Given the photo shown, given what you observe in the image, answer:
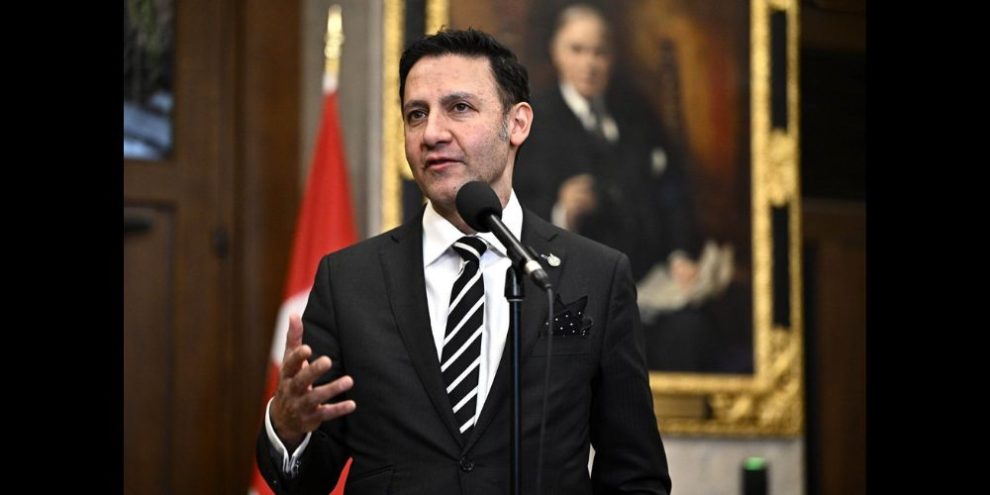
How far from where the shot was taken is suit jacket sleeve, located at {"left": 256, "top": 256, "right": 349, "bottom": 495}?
2639mm

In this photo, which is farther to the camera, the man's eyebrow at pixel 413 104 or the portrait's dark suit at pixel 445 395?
the man's eyebrow at pixel 413 104

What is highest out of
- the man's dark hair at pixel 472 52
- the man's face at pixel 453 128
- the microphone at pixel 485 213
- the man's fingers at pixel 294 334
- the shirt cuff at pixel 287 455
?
the man's dark hair at pixel 472 52

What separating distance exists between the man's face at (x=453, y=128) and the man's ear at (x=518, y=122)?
43 mm

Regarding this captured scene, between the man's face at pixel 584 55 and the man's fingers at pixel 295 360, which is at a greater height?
the man's face at pixel 584 55

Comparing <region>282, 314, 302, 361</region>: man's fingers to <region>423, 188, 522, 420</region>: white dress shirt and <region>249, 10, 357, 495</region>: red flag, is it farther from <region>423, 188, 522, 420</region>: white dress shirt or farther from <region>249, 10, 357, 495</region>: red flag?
<region>249, 10, 357, 495</region>: red flag

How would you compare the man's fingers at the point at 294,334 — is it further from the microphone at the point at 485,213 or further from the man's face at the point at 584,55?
the man's face at the point at 584,55

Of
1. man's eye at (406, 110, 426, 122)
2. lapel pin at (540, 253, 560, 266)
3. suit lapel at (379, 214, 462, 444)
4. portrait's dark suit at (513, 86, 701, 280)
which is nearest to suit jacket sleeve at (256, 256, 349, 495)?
suit lapel at (379, 214, 462, 444)

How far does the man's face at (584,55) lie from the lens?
5402mm

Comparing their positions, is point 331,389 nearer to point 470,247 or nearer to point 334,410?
point 334,410

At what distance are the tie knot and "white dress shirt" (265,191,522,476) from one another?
11 mm

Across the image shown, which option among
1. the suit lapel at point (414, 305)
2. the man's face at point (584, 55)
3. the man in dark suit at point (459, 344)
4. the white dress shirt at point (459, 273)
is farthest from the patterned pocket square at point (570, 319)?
the man's face at point (584, 55)

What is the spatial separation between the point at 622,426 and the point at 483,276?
0.43m

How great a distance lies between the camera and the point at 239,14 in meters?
5.16

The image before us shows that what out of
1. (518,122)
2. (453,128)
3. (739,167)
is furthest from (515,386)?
(739,167)
